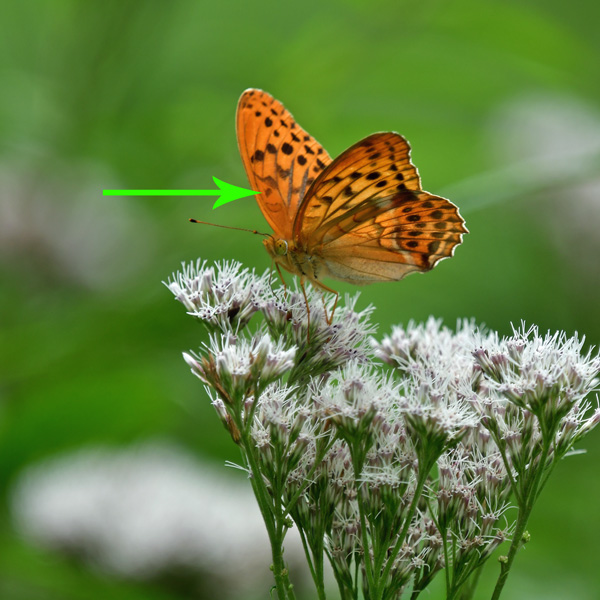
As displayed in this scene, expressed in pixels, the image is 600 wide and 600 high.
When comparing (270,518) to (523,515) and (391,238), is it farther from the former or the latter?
(391,238)

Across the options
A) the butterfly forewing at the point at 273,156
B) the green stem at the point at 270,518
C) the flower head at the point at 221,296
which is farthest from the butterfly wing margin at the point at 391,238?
the green stem at the point at 270,518

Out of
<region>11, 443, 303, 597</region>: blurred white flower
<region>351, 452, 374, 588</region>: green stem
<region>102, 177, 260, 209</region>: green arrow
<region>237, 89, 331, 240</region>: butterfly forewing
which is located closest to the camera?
<region>351, 452, 374, 588</region>: green stem

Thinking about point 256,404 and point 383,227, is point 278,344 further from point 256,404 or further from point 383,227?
point 383,227

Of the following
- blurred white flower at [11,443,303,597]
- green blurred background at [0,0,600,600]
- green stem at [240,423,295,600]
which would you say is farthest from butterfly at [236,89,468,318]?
blurred white flower at [11,443,303,597]

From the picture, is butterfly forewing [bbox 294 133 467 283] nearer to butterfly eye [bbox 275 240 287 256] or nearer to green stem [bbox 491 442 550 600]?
butterfly eye [bbox 275 240 287 256]

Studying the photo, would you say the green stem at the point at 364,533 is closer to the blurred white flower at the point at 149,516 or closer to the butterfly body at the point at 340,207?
the butterfly body at the point at 340,207

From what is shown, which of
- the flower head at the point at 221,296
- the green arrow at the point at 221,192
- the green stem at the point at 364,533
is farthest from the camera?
the green arrow at the point at 221,192
